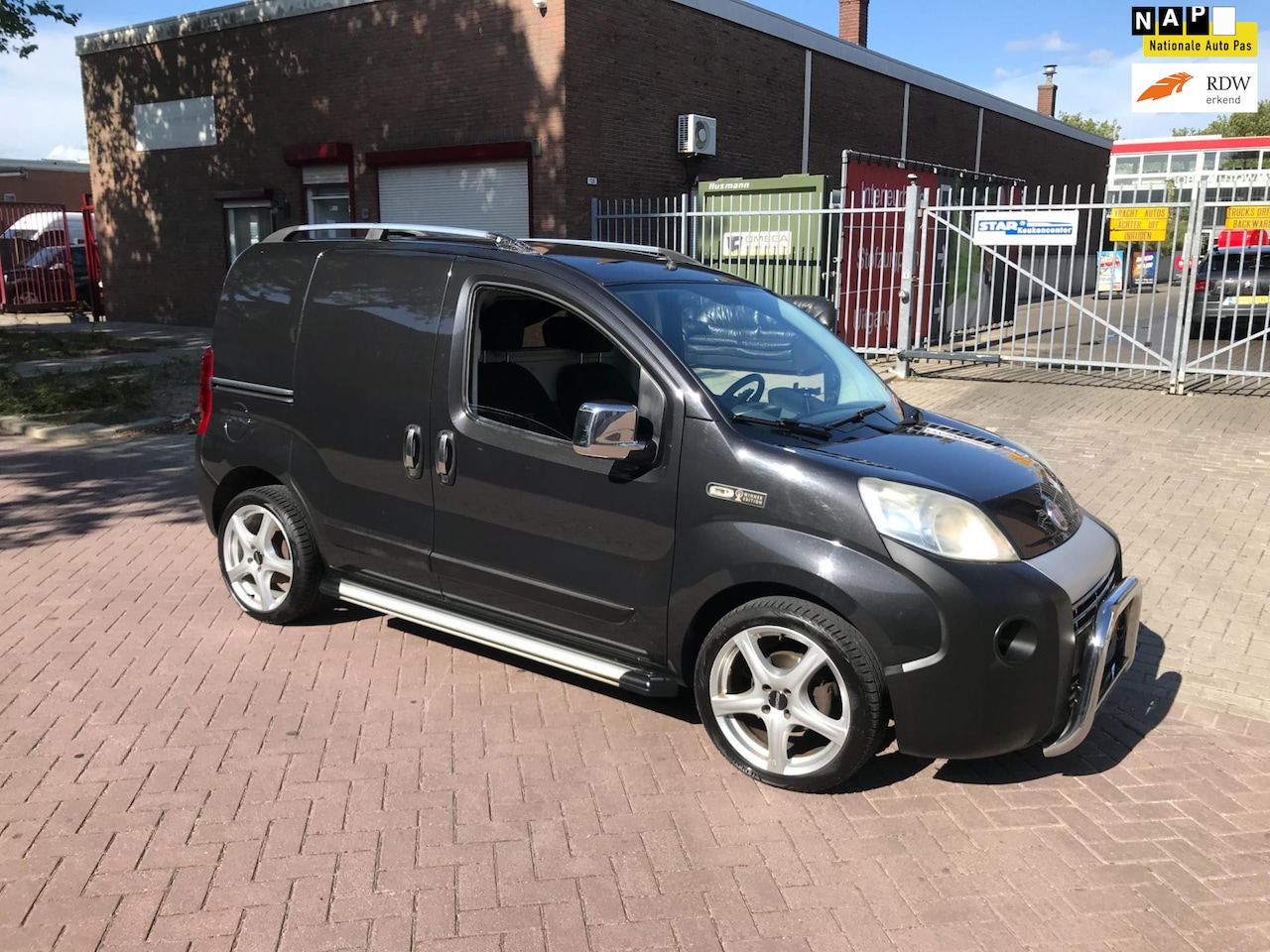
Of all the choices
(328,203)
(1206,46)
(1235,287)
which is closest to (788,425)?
(1235,287)

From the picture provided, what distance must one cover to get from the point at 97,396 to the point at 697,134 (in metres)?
10.00

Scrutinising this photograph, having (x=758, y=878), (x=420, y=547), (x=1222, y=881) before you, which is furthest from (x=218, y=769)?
(x=1222, y=881)

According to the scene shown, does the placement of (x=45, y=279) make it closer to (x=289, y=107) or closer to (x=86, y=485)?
(x=289, y=107)

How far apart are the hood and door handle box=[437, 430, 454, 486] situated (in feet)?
4.94

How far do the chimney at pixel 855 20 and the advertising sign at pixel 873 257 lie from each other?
13.4m

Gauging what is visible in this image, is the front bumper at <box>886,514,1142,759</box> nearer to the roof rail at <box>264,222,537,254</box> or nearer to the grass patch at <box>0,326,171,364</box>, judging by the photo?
the roof rail at <box>264,222,537,254</box>

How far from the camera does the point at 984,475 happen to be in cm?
372

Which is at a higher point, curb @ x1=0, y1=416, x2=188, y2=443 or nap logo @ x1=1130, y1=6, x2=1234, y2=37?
nap logo @ x1=1130, y1=6, x2=1234, y2=37

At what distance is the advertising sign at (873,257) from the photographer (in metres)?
14.3

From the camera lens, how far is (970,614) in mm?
3250

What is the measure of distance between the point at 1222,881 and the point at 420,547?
3.16 m

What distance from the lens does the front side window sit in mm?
4184

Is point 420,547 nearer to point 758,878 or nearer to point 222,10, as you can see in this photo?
point 758,878

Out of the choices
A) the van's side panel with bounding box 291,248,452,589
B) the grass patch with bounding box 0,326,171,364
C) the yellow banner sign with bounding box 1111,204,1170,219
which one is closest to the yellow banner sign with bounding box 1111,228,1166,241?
the yellow banner sign with bounding box 1111,204,1170,219
